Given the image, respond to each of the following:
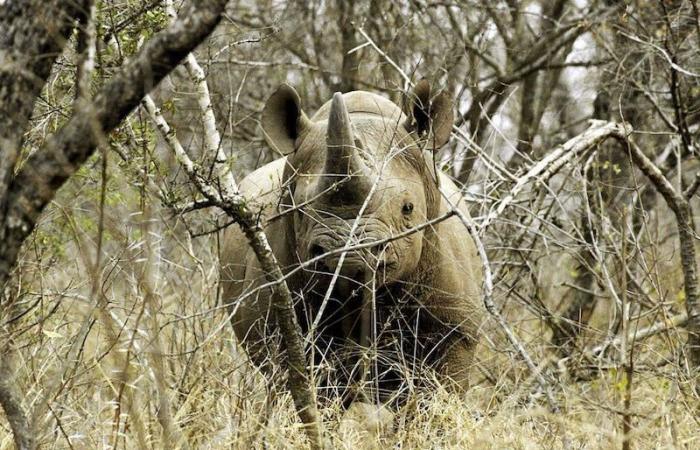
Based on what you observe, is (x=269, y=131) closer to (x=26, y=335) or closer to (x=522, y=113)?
(x=26, y=335)

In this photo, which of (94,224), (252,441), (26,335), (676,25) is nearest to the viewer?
(252,441)

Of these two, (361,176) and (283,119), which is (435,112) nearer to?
(283,119)

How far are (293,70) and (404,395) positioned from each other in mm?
5604

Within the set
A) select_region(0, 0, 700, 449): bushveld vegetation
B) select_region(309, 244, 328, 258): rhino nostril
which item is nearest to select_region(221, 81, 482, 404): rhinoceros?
select_region(309, 244, 328, 258): rhino nostril

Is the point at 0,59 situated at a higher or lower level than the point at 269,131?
higher

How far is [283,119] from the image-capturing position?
634 cm

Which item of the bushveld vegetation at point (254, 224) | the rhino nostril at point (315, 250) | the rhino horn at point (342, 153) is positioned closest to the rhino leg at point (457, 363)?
the bushveld vegetation at point (254, 224)

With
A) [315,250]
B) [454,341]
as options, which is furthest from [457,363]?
[315,250]

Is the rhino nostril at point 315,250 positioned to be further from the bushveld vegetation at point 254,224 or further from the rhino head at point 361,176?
the bushveld vegetation at point 254,224

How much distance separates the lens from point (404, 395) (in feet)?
20.3

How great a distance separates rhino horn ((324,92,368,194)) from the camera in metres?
5.45

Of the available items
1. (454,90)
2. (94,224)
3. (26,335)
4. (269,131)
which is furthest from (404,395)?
(454,90)

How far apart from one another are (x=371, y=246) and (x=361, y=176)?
388 millimetres

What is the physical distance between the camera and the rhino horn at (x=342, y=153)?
545cm
